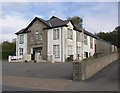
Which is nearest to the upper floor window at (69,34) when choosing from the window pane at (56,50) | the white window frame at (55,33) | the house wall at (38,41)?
the white window frame at (55,33)

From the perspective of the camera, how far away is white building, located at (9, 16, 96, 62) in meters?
39.9

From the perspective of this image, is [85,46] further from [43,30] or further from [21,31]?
[21,31]

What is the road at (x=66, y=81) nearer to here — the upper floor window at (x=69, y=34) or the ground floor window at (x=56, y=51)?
the ground floor window at (x=56, y=51)

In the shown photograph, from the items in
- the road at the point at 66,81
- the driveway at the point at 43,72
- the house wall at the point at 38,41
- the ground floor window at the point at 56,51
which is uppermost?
the house wall at the point at 38,41

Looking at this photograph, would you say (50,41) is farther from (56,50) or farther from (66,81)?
(66,81)

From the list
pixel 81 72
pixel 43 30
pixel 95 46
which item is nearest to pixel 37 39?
pixel 43 30

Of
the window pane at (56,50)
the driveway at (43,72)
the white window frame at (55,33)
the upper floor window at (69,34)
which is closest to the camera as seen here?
the driveway at (43,72)

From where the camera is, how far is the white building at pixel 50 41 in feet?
131

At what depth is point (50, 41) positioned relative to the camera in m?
41.6

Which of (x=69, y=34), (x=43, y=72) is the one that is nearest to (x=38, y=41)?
(x=69, y=34)

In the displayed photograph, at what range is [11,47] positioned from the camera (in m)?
61.0

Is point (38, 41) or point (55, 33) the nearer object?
point (55, 33)

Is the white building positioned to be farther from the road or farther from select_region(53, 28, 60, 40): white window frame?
the road

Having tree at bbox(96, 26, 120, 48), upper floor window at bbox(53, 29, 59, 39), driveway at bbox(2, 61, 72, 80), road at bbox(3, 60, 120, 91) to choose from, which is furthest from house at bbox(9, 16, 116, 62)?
tree at bbox(96, 26, 120, 48)
